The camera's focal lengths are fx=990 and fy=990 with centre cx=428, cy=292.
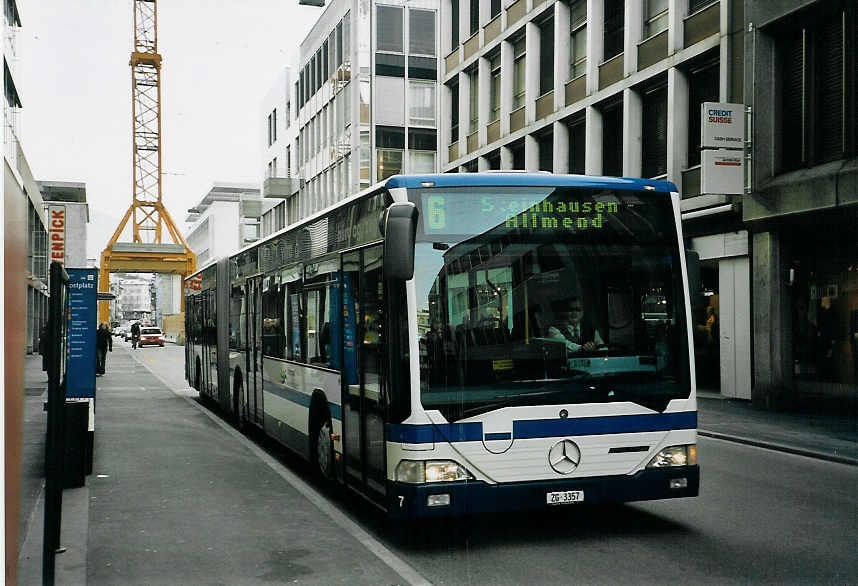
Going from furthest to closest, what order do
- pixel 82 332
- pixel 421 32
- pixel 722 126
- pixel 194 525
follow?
pixel 421 32 < pixel 722 126 < pixel 82 332 < pixel 194 525

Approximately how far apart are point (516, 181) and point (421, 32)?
43.1 m

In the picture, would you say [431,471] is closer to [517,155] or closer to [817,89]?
[817,89]

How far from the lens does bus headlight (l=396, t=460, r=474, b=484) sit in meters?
6.91

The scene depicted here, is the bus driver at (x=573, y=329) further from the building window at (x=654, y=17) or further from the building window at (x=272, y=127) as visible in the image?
the building window at (x=272, y=127)

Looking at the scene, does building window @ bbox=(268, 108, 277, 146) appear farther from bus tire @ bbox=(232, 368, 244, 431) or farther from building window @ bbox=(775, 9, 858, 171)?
bus tire @ bbox=(232, 368, 244, 431)

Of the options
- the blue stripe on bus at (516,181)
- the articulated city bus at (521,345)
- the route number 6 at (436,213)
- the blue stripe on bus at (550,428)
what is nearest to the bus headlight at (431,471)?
the articulated city bus at (521,345)

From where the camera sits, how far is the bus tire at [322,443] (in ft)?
30.3

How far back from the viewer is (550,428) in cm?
713

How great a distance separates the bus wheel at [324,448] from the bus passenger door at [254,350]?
3468 millimetres

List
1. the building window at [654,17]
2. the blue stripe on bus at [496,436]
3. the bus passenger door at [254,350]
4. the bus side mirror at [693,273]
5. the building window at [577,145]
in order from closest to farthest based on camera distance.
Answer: the blue stripe on bus at [496,436] < the bus side mirror at [693,273] < the bus passenger door at [254,350] < the building window at [654,17] < the building window at [577,145]

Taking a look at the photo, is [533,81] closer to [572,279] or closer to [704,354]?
[704,354]

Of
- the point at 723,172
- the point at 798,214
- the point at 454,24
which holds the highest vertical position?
the point at 454,24

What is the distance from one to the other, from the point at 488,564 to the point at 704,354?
17.5 m

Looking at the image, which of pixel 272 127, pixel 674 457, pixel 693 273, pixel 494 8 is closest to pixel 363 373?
pixel 674 457
